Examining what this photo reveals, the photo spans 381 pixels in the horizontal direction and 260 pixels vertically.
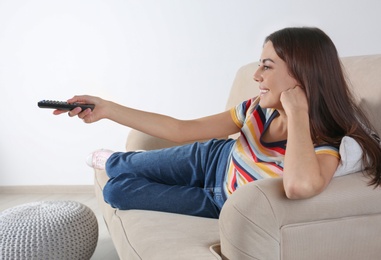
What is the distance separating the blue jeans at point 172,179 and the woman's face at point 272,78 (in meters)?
0.32

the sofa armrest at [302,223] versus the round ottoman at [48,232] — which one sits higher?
the sofa armrest at [302,223]

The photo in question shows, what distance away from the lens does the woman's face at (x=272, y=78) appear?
4.71 ft

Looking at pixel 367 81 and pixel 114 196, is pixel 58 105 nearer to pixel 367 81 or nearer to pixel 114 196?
pixel 114 196

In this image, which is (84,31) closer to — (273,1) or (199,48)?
(199,48)

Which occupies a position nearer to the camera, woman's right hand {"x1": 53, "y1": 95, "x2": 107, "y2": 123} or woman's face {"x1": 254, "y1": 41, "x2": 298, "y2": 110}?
woman's face {"x1": 254, "y1": 41, "x2": 298, "y2": 110}

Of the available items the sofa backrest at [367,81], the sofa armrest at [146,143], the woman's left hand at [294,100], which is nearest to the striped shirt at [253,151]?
the woman's left hand at [294,100]

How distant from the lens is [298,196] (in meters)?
1.11

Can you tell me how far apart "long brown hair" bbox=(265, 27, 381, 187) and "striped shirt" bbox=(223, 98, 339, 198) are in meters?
0.10

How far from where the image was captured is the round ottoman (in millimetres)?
1773

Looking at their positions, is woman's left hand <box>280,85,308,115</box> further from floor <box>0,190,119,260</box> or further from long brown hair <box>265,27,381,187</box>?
floor <box>0,190,119,260</box>

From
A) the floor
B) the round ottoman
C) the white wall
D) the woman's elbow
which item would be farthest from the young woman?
the white wall

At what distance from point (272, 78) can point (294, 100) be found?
11 cm

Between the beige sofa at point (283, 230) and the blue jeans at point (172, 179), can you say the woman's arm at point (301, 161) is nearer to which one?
the beige sofa at point (283, 230)

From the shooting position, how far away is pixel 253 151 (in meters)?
1.57
